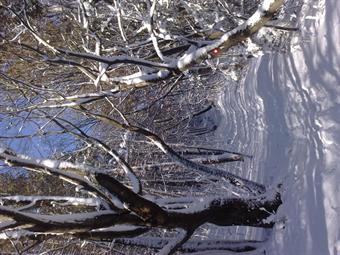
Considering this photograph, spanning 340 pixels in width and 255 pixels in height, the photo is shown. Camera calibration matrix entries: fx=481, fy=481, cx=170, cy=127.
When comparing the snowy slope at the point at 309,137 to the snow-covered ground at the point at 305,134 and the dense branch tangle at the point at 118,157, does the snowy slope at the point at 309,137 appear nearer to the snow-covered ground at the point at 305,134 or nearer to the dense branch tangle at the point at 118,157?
the snow-covered ground at the point at 305,134

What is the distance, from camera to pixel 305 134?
469 cm

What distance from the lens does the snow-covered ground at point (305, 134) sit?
3.86 meters

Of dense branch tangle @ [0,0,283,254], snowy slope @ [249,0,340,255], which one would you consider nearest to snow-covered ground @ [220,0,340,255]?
snowy slope @ [249,0,340,255]

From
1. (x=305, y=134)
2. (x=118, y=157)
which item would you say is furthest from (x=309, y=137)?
(x=118, y=157)

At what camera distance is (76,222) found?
3111 mm

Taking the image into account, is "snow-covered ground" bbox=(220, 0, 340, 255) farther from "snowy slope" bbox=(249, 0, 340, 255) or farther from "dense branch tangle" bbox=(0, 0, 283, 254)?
"dense branch tangle" bbox=(0, 0, 283, 254)

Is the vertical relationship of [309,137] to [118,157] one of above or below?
above

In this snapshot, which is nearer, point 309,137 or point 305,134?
point 309,137

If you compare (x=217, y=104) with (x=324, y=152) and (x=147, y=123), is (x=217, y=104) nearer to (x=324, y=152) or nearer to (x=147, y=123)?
(x=147, y=123)

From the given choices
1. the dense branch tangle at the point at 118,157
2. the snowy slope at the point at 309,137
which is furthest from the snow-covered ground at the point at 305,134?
the dense branch tangle at the point at 118,157

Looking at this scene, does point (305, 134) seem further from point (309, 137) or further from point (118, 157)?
point (118, 157)

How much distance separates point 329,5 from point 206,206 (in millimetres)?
2290

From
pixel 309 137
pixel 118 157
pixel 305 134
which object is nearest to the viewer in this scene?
pixel 118 157

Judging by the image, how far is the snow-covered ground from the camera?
386 centimetres
